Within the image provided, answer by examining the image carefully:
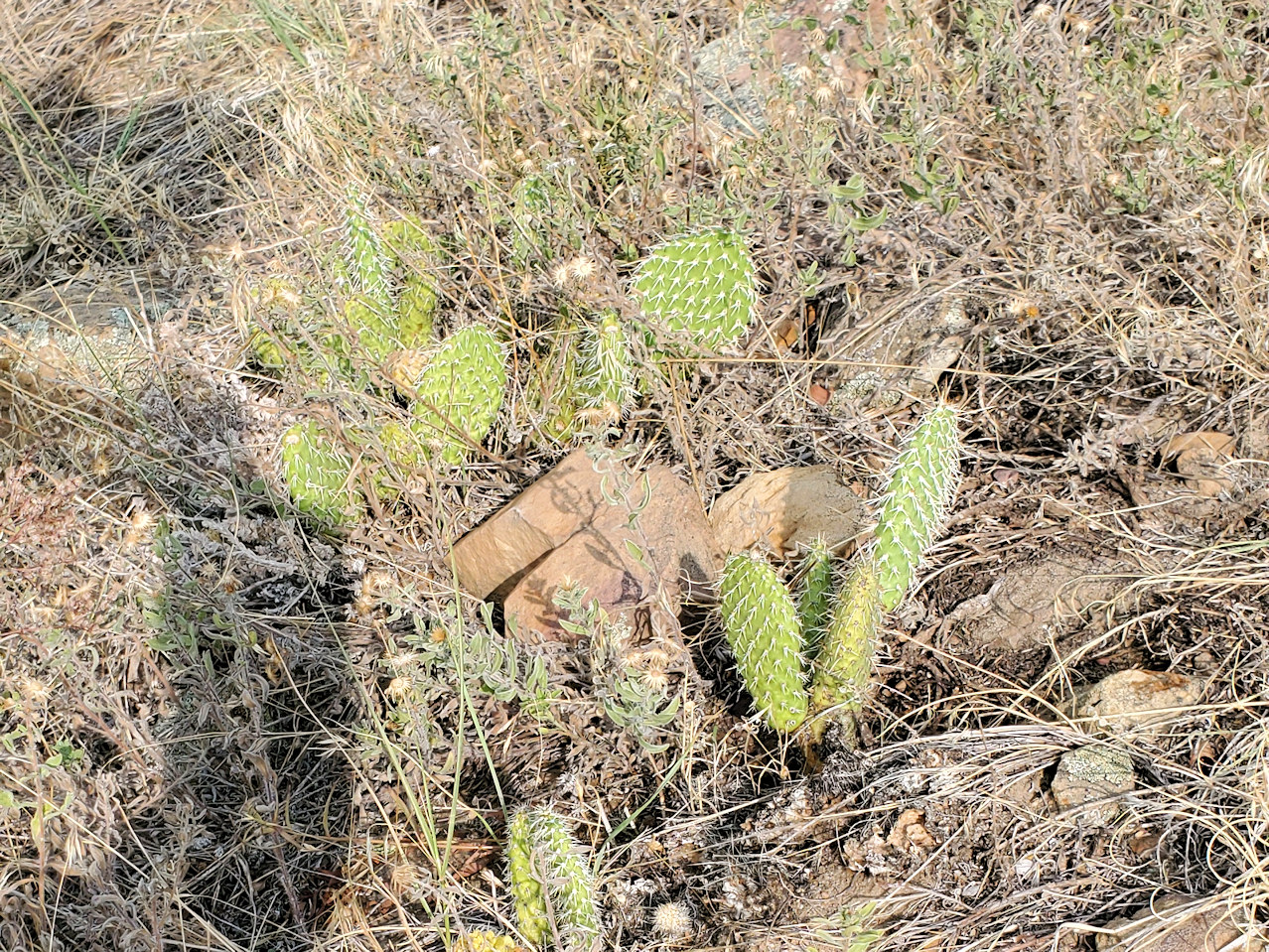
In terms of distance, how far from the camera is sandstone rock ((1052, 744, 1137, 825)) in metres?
1.76

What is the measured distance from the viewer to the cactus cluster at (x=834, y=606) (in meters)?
1.85

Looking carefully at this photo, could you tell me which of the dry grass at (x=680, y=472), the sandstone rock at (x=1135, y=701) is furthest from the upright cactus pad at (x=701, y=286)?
the sandstone rock at (x=1135, y=701)

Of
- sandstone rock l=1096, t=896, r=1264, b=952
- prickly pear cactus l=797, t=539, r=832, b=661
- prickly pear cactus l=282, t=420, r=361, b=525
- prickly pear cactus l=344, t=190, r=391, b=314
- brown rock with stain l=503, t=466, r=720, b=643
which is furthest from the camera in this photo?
prickly pear cactus l=344, t=190, r=391, b=314

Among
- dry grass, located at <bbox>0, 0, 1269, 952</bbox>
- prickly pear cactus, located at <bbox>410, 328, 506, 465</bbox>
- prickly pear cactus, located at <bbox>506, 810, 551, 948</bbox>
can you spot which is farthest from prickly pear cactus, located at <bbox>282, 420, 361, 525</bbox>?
prickly pear cactus, located at <bbox>506, 810, 551, 948</bbox>

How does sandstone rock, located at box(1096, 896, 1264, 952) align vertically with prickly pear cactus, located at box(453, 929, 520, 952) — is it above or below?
above

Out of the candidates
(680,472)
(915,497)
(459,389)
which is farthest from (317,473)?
(915,497)

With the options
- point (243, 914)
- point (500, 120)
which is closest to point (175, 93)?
point (500, 120)

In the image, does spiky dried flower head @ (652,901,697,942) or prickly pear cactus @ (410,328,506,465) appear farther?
prickly pear cactus @ (410,328,506,465)

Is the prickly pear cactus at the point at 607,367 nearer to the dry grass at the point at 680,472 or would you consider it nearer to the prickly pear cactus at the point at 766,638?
the dry grass at the point at 680,472

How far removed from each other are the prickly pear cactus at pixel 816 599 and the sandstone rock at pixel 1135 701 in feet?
1.50

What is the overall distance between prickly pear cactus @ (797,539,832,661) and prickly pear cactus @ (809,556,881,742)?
0.05 metres

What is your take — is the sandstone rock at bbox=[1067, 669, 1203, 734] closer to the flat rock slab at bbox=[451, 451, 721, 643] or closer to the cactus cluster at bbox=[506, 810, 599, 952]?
the flat rock slab at bbox=[451, 451, 721, 643]

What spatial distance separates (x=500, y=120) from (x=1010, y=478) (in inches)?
66.9

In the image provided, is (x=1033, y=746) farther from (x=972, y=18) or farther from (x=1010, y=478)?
(x=972, y=18)
